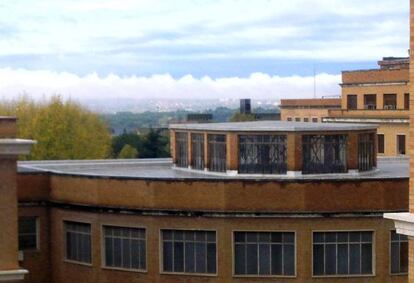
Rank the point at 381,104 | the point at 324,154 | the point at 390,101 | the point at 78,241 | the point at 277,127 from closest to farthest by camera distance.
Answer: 1. the point at 277,127
2. the point at 324,154
3. the point at 78,241
4. the point at 390,101
5. the point at 381,104

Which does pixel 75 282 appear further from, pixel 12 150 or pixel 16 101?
pixel 16 101

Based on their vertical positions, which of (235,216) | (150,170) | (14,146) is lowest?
(235,216)

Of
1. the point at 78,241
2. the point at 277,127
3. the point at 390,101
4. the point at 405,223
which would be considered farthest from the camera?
the point at 390,101

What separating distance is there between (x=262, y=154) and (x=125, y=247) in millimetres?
6318

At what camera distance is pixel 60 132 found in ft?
240

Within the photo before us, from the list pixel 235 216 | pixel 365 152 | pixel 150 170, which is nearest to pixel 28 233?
pixel 150 170

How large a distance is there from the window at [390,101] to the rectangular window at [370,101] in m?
1.12

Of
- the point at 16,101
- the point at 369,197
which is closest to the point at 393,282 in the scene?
the point at 369,197

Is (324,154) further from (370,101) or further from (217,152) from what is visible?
(370,101)

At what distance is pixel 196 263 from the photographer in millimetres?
32906

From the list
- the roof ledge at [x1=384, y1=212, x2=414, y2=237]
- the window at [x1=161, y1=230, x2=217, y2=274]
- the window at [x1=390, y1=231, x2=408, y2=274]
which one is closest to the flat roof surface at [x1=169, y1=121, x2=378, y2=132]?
the window at [x1=161, y1=230, x2=217, y2=274]

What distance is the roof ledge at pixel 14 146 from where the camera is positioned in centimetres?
2764

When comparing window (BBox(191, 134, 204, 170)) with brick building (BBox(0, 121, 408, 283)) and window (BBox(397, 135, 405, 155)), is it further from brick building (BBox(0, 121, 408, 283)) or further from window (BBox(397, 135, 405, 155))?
window (BBox(397, 135, 405, 155))

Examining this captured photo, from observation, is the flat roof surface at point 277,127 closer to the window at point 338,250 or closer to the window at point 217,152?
the window at point 217,152
